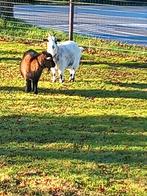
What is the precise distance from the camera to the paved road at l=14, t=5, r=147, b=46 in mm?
20906

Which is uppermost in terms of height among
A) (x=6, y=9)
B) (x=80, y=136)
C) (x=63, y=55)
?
(x=6, y=9)

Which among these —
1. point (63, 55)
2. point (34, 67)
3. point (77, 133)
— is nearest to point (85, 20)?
point (63, 55)

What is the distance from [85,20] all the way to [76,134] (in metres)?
16.6

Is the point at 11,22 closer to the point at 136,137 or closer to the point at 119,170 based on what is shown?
the point at 136,137

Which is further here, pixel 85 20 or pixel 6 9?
pixel 85 20

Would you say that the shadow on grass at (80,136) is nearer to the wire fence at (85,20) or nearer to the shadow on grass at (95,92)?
the shadow on grass at (95,92)

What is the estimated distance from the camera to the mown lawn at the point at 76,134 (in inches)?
264

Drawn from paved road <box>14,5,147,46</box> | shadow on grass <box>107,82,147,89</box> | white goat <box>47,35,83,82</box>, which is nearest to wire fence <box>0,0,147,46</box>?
paved road <box>14,5,147,46</box>

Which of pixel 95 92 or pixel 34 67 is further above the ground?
pixel 34 67

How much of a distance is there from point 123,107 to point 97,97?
2.70ft

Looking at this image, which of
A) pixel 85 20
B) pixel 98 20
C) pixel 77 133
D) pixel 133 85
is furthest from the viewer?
pixel 98 20

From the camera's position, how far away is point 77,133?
860cm

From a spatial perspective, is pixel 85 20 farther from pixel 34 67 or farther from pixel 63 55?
pixel 34 67

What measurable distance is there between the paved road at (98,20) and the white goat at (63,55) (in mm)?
6879
